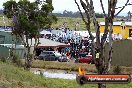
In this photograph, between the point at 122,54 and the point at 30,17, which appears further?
the point at 122,54

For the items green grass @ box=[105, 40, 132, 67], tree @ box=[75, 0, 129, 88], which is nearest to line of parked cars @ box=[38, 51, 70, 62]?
green grass @ box=[105, 40, 132, 67]

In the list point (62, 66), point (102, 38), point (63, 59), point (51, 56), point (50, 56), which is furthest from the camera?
point (51, 56)

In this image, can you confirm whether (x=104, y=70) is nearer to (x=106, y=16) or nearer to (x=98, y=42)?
(x=98, y=42)

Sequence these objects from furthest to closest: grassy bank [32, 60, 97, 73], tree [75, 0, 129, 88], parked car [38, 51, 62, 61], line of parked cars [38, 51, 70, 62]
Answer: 1. parked car [38, 51, 62, 61]
2. line of parked cars [38, 51, 70, 62]
3. grassy bank [32, 60, 97, 73]
4. tree [75, 0, 129, 88]

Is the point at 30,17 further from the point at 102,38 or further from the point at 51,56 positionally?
the point at 102,38

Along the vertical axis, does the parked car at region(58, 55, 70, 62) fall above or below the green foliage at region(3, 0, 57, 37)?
below

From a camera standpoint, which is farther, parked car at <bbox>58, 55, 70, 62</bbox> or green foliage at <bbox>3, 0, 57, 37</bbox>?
parked car at <bbox>58, 55, 70, 62</bbox>

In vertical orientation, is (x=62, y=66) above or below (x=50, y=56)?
below

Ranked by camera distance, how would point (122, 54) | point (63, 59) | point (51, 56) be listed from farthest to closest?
point (51, 56)
point (63, 59)
point (122, 54)

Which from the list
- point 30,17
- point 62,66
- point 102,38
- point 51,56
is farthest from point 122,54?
point 102,38

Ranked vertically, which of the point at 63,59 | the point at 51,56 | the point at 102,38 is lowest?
the point at 63,59

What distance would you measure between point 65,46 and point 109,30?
1659 inches

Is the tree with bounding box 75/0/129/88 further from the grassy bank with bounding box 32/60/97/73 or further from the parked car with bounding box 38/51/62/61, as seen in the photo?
the parked car with bounding box 38/51/62/61

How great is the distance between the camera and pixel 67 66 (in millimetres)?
37312
